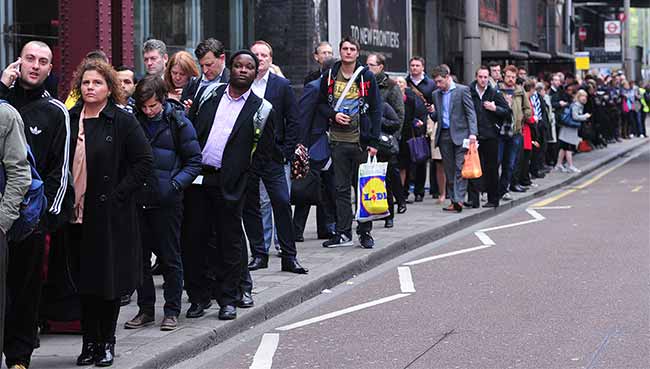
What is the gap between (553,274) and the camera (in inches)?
427

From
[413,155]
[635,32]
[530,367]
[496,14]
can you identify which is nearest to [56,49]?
[413,155]

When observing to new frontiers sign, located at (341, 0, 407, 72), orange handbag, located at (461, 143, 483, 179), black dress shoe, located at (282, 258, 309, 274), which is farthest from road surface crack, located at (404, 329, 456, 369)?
to new frontiers sign, located at (341, 0, 407, 72)

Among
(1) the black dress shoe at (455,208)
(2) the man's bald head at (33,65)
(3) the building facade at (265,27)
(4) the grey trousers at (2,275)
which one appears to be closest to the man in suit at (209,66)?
(2) the man's bald head at (33,65)

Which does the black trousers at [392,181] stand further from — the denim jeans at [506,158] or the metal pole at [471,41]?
the metal pole at [471,41]

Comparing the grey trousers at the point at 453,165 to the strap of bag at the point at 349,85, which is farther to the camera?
the grey trousers at the point at 453,165

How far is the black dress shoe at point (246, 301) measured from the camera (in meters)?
8.91

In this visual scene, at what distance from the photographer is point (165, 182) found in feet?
26.1

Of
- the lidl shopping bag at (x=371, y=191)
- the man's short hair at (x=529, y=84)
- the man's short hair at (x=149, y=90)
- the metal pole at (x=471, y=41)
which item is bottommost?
the lidl shopping bag at (x=371, y=191)

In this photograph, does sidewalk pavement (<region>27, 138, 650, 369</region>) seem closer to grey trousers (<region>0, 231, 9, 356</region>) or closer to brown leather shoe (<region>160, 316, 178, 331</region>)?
brown leather shoe (<region>160, 316, 178, 331</region>)

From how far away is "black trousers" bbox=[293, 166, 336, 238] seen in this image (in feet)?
41.5

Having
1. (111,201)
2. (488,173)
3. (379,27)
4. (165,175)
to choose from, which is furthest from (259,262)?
(379,27)

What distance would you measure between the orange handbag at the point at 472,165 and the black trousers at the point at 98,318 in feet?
29.0

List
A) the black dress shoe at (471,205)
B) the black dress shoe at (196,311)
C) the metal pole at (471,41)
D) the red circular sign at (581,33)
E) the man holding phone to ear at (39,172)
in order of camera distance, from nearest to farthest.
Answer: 1. the man holding phone to ear at (39,172)
2. the black dress shoe at (196,311)
3. the black dress shoe at (471,205)
4. the metal pole at (471,41)
5. the red circular sign at (581,33)

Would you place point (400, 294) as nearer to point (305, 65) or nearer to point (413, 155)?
point (413, 155)
